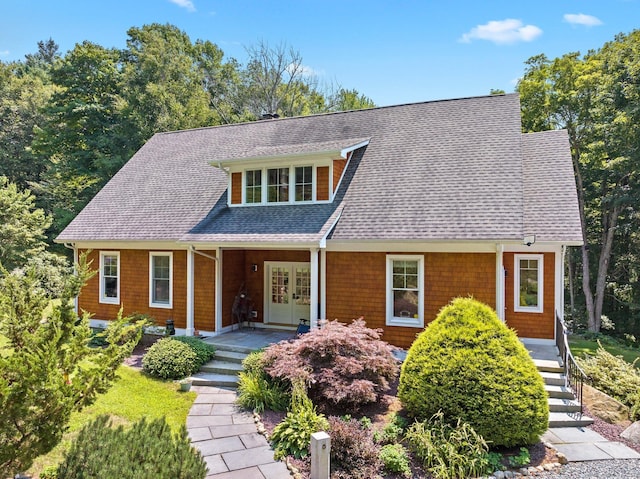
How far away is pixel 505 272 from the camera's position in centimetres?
1124

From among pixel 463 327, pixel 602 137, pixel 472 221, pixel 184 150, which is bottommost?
pixel 463 327

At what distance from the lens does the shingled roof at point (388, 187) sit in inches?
422

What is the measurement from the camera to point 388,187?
1220cm

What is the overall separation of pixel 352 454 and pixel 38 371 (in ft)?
A: 14.8

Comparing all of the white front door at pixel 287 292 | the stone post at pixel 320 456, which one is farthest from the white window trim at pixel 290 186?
the stone post at pixel 320 456

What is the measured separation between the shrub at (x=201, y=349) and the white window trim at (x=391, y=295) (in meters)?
4.75

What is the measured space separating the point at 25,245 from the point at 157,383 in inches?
637

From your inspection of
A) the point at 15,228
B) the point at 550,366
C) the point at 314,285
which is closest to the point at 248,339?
the point at 314,285

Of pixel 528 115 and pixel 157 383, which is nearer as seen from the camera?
pixel 157 383

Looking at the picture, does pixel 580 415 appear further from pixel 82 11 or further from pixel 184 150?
pixel 82 11

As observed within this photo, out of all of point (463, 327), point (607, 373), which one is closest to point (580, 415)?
point (607, 373)

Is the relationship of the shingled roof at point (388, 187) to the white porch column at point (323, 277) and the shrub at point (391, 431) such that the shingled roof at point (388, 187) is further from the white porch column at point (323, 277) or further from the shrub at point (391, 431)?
the shrub at point (391, 431)

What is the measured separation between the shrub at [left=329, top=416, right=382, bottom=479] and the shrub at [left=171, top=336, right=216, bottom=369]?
4.90 m

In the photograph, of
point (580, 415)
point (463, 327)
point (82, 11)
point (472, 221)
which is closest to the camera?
point (463, 327)
